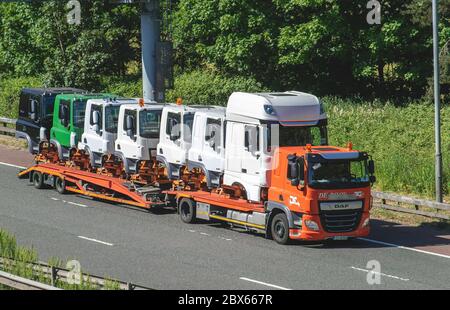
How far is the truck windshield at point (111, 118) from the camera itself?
3275 centimetres

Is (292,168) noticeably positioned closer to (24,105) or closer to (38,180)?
(38,180)

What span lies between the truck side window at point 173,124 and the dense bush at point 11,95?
733 inches

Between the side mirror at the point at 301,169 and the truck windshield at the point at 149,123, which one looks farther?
the truck windshield at the point at 149,123

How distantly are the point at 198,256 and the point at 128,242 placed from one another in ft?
8.05

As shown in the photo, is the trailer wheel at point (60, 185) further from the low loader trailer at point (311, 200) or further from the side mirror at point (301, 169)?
the side mirror at point (301, 169)

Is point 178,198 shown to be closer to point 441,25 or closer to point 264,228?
point 264,228

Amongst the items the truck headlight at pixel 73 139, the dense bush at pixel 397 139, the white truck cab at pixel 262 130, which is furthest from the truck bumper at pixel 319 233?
the truck headlight at pixel 73 139

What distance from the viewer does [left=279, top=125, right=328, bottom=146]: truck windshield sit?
27328mm

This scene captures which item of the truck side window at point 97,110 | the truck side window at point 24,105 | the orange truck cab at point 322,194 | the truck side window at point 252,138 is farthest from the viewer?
the truck side window at point 24,105

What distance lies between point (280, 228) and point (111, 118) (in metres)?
8.53

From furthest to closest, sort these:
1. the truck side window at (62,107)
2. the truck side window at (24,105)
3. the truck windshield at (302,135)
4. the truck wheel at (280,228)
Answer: the truck side window at (24,105), the truck side window at (62,107), the truck windshield at (302,135), the truck wheel at (280,228)

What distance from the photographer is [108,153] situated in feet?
108

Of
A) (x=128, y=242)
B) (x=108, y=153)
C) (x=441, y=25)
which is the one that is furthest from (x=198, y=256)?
(x=441, y=25)

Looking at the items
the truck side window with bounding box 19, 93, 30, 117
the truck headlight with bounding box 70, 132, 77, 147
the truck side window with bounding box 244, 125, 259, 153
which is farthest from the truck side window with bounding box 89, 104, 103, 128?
the truck side window with bounding box 244, 125, 259, 153
